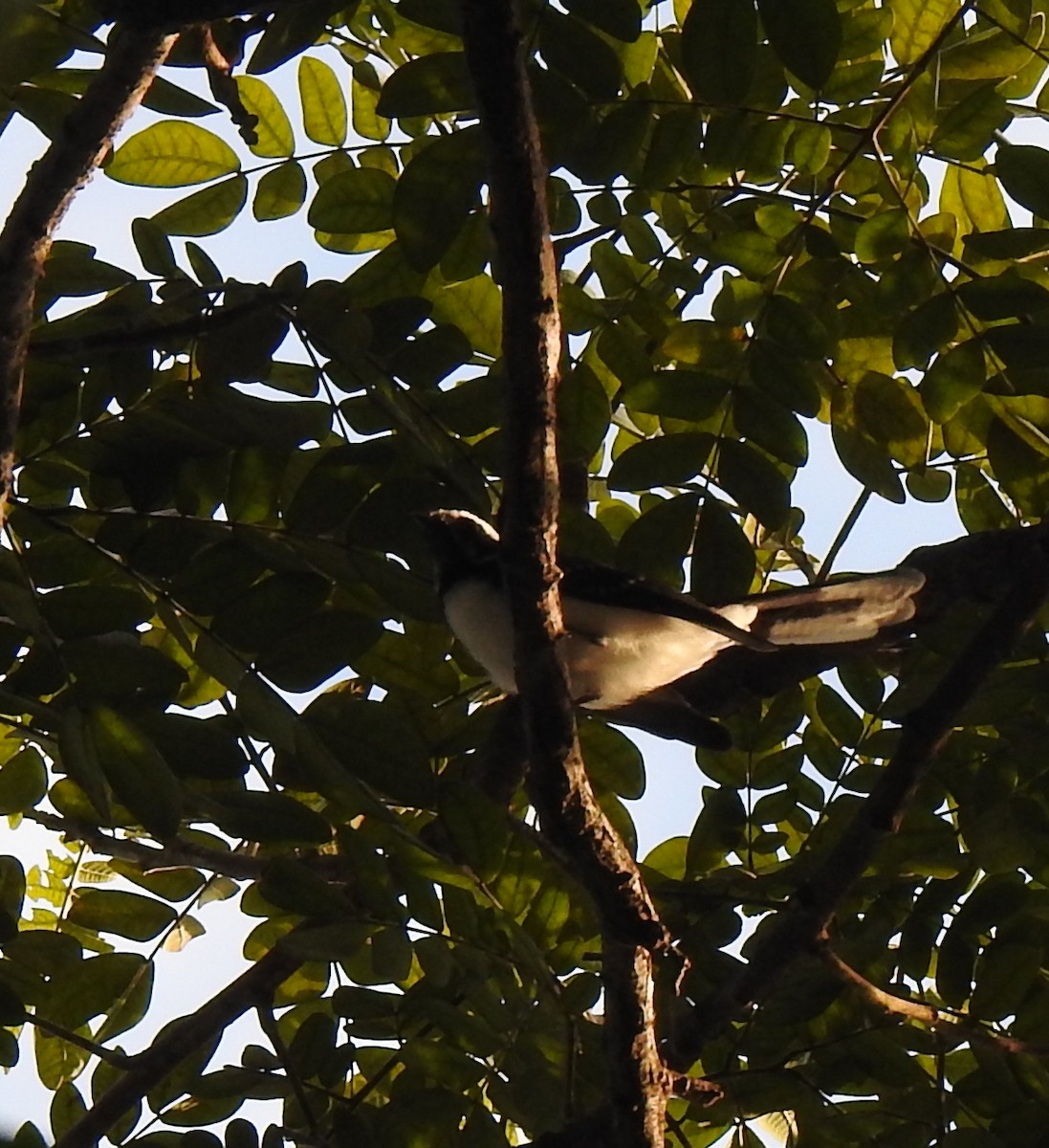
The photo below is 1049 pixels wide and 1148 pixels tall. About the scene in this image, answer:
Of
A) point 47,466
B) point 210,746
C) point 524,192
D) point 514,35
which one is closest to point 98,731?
point 210,746

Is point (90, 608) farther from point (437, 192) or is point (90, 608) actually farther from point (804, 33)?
point (804, 33)

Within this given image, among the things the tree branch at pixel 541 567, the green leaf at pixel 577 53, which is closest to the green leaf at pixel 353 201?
the green leaf at pixel 577 53

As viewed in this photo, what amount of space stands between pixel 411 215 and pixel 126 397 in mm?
812

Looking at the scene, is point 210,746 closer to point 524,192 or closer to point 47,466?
point 47,466

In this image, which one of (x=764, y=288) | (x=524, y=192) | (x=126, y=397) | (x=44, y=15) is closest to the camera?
(x=524, y=192)

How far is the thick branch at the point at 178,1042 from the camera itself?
11.3 ft

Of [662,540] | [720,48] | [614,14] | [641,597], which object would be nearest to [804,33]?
[720,48]

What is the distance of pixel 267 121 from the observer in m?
3.87

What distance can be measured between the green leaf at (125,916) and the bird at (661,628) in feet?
3.88

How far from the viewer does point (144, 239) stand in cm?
349

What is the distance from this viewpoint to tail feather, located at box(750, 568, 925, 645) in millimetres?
3725

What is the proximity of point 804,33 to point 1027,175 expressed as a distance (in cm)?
67

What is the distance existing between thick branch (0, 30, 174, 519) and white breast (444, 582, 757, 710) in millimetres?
1395

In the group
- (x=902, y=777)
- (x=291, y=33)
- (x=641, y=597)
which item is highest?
(x=291, y=33)
